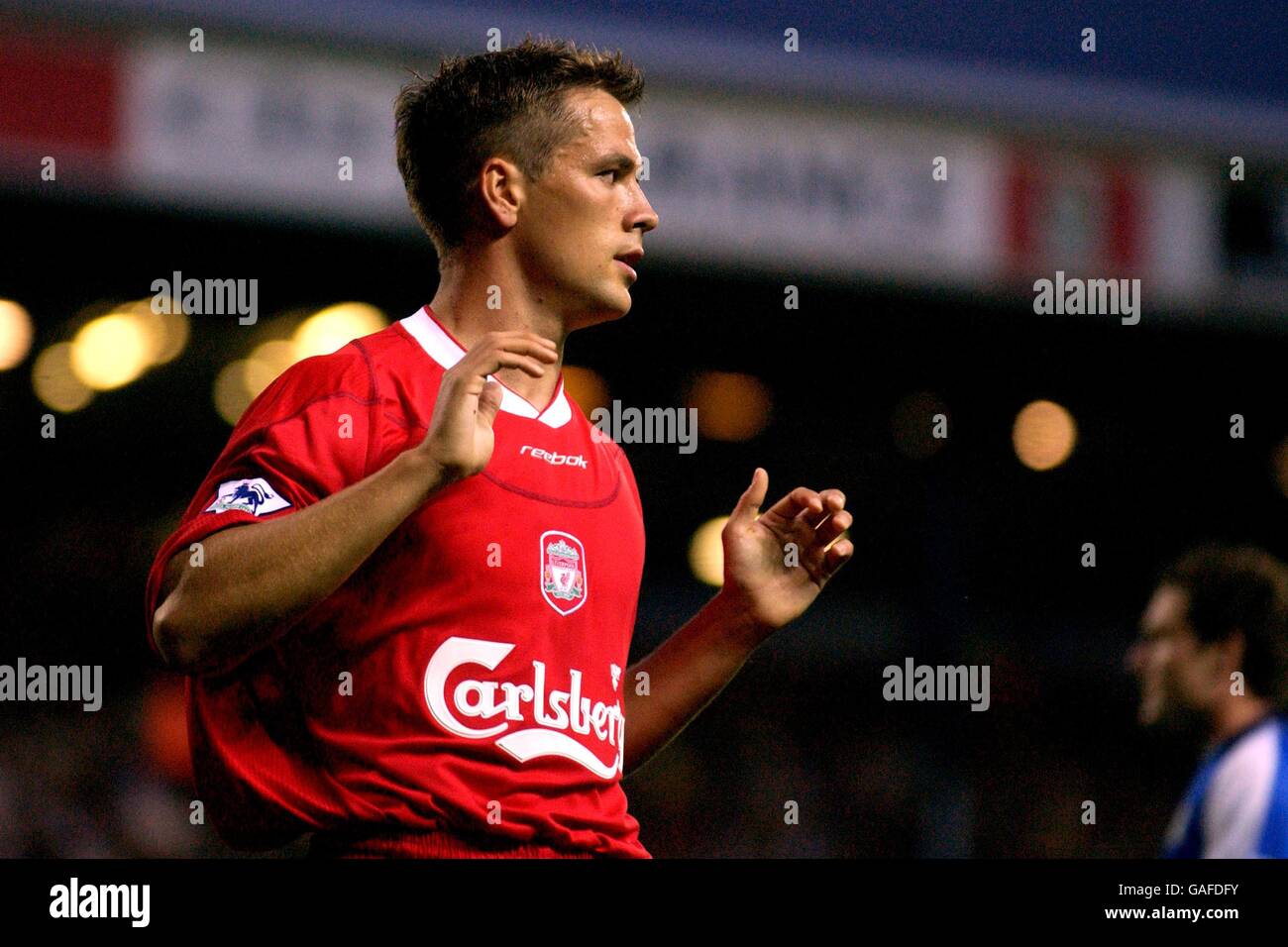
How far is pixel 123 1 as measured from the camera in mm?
7004

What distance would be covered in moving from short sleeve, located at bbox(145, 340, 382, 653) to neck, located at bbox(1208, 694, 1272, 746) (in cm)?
330

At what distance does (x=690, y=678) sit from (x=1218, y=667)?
2523 millimetres

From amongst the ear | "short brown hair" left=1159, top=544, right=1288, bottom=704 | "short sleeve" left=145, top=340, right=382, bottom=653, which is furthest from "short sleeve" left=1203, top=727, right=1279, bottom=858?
"short sleeve" left=145, top=340, right=382, bottom=653

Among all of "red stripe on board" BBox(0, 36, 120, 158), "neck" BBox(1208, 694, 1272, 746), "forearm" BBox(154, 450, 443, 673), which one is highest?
"red stripe on board" BBox(0, 36, 120, 158)

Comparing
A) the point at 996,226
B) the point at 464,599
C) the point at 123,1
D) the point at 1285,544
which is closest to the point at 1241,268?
the point at 996,226

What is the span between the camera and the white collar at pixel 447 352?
2.84 metres

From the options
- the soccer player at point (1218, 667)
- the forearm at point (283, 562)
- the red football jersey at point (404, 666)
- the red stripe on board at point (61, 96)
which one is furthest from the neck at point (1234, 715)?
the red stripe on board at point (61, 96)

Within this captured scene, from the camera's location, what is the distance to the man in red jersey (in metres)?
2.42

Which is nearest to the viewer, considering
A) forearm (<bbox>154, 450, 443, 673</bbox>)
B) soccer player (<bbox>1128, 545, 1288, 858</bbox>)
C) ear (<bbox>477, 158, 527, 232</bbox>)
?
forearm (<bbox>154, 450, 443, 673</bbox>)

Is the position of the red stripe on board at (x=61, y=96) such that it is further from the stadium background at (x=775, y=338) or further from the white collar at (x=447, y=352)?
the white collar at (x=447, y=352)

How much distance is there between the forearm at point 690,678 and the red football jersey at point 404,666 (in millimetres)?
398

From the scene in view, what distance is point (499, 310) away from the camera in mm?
2916

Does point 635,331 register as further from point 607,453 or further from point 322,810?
point 322,810

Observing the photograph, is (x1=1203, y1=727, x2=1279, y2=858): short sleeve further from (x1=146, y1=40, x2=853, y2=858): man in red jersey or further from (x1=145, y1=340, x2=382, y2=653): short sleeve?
(x1=145, y1=340, x2=382, y2=653): short sleeve
